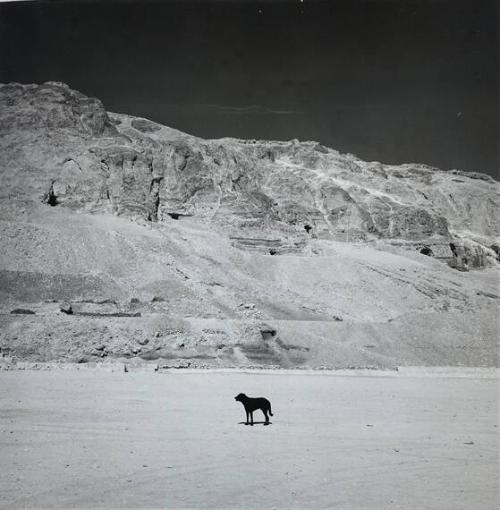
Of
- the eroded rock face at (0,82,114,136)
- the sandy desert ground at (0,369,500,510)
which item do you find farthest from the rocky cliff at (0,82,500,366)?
the sandy desert ground at (0,369,500,510)

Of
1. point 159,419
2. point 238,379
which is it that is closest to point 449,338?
point 238,379

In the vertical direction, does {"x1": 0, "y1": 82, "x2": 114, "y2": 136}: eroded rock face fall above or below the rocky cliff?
above

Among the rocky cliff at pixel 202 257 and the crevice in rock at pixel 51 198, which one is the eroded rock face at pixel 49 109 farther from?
the crevice in rock at pixel 51 198

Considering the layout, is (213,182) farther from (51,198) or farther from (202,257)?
(202,257)

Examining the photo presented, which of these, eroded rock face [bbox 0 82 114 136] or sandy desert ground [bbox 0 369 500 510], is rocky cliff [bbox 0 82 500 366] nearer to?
eroded rock face [bbox 0 82 114 136]

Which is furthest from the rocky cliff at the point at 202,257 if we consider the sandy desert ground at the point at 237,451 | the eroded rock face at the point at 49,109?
the sandy desert ground at the point at 237,451

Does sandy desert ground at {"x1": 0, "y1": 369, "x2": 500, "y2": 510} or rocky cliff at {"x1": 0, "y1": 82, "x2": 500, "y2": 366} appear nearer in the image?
sandy desert ground at {"x1": 0, "y1": 369, "x2": 500, "y2": 510}
